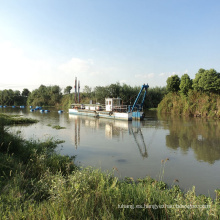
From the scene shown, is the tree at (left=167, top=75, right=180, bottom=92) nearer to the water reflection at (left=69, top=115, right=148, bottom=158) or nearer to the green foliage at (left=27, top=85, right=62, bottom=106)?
the water reflection at (left=69, top=115, right=148, bottom=158)

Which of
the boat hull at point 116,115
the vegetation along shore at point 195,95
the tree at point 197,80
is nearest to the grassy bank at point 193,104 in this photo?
the vegetation along shore at point 195,95

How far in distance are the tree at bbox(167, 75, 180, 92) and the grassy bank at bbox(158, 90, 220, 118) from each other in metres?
1.45

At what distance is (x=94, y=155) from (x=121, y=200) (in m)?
6.30

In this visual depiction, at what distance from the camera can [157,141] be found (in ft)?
47.2

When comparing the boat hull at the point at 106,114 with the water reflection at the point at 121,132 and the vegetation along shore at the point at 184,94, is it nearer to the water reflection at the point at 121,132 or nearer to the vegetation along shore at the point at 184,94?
the water reflection at the point at 121,132

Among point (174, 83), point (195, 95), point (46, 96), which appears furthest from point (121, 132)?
point (46, 96)

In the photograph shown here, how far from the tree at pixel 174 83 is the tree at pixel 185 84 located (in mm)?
2418

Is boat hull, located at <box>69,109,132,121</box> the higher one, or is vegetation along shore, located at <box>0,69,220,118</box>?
vegetation along shore, located at <box>0,69,220,118</box>

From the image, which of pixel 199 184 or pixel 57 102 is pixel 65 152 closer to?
pixel 199 184

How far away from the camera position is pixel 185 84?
36.4m

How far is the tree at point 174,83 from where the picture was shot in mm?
39719

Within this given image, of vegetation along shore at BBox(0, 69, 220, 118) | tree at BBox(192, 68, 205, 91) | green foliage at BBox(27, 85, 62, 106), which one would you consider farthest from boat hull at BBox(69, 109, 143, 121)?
green foliage at BBox(27, 85, 62, 106)

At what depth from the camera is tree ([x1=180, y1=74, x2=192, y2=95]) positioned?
36.2 m

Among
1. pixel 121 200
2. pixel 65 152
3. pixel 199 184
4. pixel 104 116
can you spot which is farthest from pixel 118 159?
pixel 104 116
